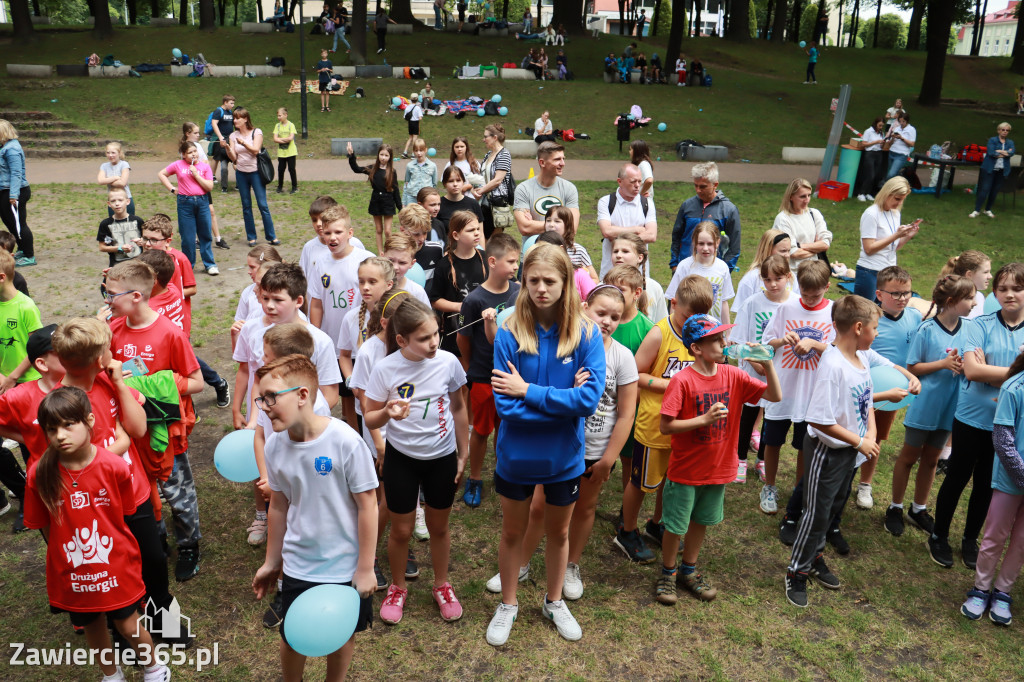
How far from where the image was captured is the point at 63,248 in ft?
38.7

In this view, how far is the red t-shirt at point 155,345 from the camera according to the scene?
420cm

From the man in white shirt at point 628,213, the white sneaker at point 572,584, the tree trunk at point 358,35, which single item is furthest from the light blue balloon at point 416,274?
the tree trunk at point 358,35

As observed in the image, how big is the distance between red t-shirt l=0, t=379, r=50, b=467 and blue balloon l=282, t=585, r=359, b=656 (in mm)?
1701

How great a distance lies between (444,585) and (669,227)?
11.3m

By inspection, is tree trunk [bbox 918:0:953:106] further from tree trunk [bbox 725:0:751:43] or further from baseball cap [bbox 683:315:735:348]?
baseball cap [bbox 683:315:735:348]

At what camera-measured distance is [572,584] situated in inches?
178

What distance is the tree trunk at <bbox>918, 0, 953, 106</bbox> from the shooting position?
2670 cm

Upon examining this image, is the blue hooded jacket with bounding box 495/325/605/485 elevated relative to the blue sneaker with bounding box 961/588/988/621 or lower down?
A: elevated

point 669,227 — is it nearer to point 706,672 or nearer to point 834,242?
point 834,242

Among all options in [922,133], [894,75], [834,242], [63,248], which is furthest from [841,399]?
[894,75]

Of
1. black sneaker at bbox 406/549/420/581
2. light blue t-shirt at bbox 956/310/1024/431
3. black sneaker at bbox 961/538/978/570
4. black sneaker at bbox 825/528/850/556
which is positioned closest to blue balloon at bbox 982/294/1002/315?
light blue t-shirt at bbox 956/310/1024/431

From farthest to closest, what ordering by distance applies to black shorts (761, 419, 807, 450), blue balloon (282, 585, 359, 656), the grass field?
black shorts (761, 419, 807, 450)
the grass field
blue balloon (282, 585, 359, 656)

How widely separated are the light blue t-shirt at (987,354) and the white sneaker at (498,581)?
3.05m

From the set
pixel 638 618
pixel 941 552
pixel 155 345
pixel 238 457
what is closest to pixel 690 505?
pixel 638 618
